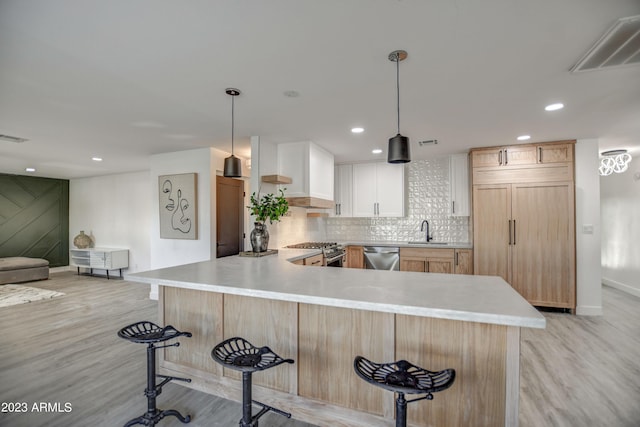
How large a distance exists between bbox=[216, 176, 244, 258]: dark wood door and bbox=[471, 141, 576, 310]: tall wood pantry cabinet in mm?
3854

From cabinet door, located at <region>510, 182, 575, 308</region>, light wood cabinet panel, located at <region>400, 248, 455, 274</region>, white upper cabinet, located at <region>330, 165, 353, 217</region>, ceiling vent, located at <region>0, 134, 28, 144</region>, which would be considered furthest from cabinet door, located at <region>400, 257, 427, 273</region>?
ceiling vent, located at <region>0, 134, 28, 144</region>

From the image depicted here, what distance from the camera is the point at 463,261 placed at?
15.1 ft

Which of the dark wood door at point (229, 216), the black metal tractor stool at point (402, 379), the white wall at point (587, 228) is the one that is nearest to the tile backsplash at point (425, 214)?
the white wall at point (587, 228)

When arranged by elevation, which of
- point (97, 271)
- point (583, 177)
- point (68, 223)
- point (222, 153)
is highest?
point (222, 153)

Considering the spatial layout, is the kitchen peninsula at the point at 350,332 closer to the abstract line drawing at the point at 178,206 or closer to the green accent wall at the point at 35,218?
the abstract line drawing at the point at 178,206

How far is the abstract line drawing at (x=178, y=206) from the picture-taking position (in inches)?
180

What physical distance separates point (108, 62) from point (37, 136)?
2.86 metres

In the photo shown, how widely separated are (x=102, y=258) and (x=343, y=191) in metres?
5.84

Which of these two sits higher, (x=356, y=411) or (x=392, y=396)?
(x=392, y=396)

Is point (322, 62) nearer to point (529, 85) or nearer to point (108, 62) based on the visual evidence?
point (108, 62)

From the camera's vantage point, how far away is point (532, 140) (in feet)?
13.3

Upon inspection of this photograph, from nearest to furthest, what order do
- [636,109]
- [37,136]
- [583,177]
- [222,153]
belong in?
[636,109] → [37,136] → [583,177] → [222,153]

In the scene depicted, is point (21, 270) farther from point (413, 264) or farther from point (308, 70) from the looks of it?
point (413, 264)

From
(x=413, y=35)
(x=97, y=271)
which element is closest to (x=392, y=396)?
(x=413, y=35)
